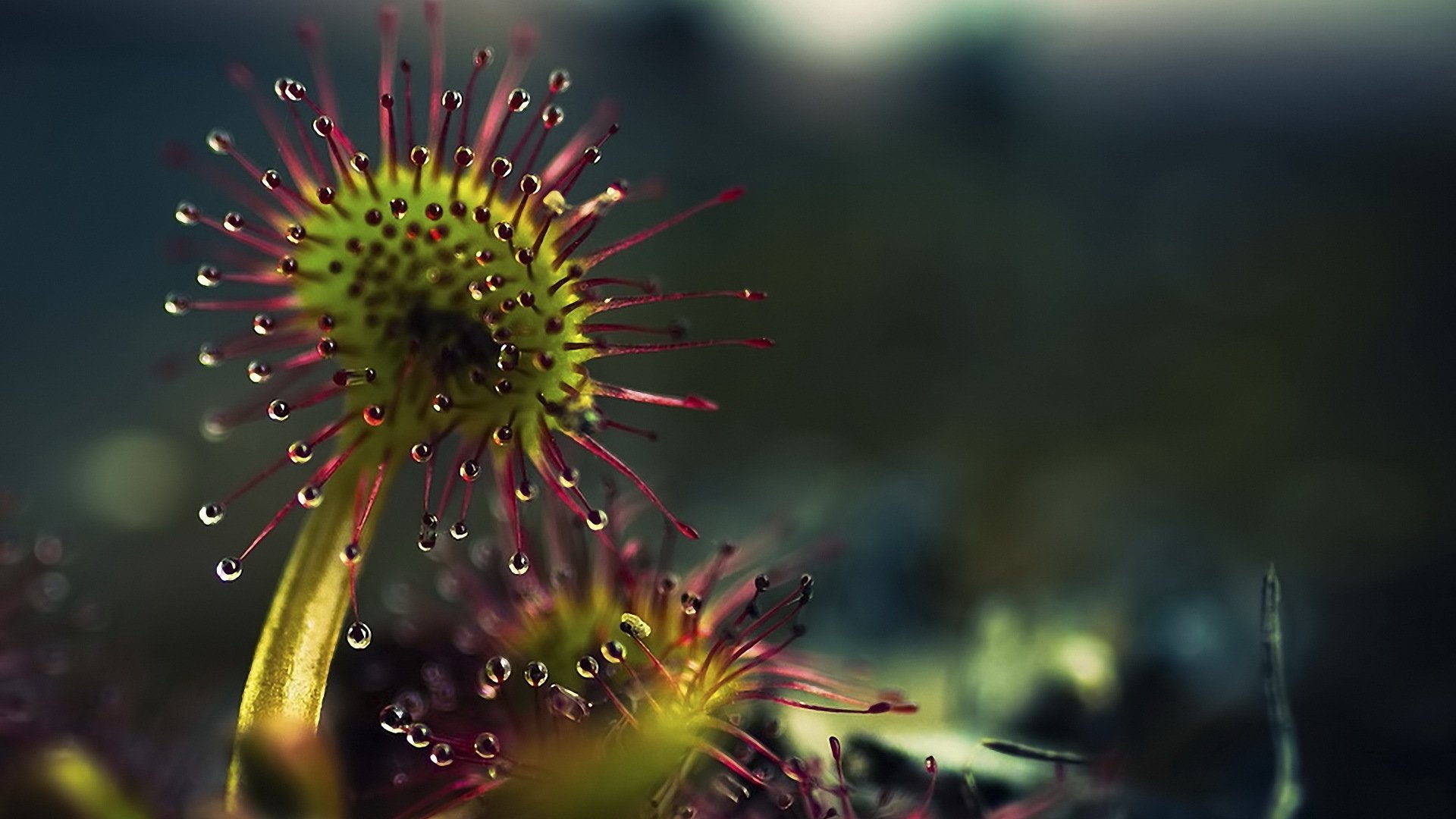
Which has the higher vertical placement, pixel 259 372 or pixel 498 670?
pixel 259 372

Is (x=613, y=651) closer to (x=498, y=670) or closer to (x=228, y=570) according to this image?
(x=498, y=670)

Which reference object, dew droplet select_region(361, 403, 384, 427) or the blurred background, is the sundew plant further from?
the blurred background

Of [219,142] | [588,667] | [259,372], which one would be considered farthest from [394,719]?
[219,142]

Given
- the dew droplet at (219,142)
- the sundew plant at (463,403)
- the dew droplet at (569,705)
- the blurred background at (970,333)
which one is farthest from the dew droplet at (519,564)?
the blurred background at (970,333)

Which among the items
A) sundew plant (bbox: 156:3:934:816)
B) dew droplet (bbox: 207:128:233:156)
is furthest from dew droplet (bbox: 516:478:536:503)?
dew droplet (bbox: 207:128:233:156)

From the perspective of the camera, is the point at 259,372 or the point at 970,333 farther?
the point at 970,333

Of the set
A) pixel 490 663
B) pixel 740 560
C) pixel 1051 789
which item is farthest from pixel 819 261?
pixel 490 663

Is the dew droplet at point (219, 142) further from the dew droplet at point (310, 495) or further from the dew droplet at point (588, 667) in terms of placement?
the dew droplet at point (588, 667)
